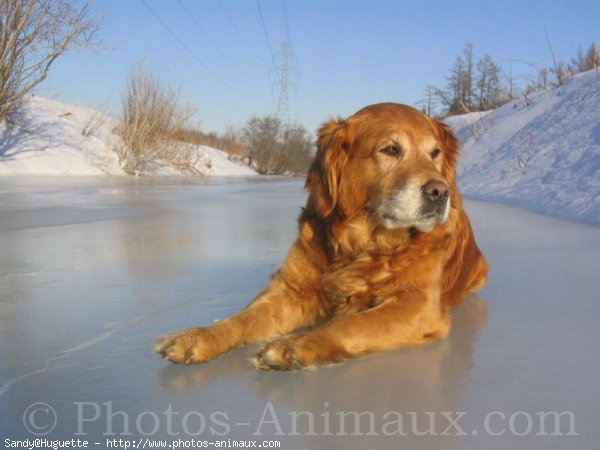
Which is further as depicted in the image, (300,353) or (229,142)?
(229,142)

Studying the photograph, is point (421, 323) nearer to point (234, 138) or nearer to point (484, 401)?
point (484, 401)

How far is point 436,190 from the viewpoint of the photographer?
95.2 inches

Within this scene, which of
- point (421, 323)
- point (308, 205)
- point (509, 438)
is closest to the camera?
point (509, 438)

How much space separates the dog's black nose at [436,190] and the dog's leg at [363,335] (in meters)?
0.44

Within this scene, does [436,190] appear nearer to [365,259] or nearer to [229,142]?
[365,259]

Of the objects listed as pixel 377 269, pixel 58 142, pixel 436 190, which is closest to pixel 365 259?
pixel 377 269

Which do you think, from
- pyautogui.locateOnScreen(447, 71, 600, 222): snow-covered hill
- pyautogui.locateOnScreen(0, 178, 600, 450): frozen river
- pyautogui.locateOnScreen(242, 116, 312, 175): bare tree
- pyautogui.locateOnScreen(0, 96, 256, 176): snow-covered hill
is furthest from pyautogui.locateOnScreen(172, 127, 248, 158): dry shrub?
pyautogui.locateOnScreen(0, 178, 600, 450): frozen river

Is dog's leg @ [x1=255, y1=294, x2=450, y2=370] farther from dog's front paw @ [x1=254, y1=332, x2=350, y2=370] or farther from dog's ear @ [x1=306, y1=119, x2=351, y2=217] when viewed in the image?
dog's ear @ [x1=306, y1=119, x2=351, y2=217]

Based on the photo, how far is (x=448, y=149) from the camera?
9.91ft

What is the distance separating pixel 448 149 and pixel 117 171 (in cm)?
2119

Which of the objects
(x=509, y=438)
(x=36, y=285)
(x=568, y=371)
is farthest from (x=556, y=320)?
(x=36, y=285)

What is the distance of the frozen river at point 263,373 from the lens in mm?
1349

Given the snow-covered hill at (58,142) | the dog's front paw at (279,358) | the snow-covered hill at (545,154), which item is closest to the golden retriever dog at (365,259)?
the dog's front paw at (279,358)

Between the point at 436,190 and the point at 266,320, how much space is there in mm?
931
